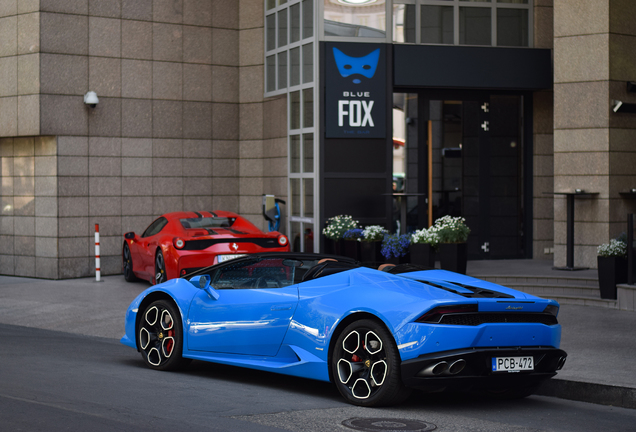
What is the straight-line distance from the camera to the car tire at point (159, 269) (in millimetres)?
13250

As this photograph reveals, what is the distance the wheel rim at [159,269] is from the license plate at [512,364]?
8.20 m

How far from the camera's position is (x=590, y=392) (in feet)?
22.2

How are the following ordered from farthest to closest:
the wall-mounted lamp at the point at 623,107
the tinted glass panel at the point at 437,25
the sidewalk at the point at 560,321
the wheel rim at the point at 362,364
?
the tinted glass panel at the point at 437,25 → the wall-mounted lamp at the point at 623,107 → the sidewalk at the point at 560,321 → the wheel rim at the point at 362,364

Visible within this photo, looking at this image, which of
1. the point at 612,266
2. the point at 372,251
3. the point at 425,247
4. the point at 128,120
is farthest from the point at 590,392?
the point at 128,120

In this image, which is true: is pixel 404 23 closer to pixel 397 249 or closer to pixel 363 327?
pixel 397 249

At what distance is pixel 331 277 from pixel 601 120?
10104 millimetres

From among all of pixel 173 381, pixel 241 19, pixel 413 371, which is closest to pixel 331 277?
pixel 413 371

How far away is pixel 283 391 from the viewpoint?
686 cm

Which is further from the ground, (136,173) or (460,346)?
(136,173)

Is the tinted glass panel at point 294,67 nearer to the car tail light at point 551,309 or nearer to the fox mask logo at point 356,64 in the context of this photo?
the fox mask logo at point 356,64

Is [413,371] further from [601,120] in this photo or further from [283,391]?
[601,120]

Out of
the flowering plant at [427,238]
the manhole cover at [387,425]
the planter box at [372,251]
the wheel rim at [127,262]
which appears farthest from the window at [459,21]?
the manhole cover at [387,425]

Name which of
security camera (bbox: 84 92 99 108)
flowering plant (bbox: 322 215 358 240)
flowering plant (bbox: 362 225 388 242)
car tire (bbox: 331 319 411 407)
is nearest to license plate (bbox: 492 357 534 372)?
car tire (bbox: 331 319 411 407)

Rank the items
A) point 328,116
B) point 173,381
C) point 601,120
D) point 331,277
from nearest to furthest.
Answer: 1. point 331,277
2. point 173,381
3. point 601,120
4. point 328,116
